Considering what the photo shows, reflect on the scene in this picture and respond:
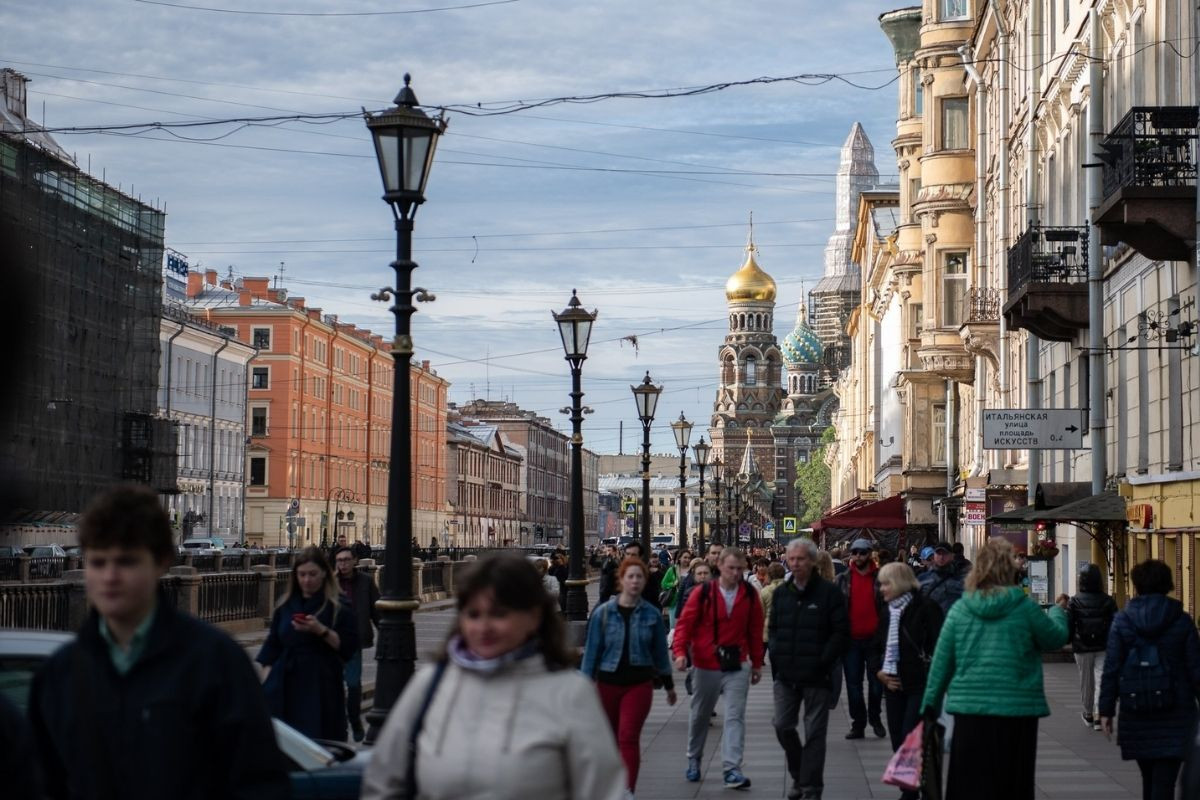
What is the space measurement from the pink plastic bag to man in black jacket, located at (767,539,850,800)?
292 cm

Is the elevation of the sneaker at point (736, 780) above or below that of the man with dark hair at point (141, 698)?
below

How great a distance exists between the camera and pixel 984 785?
9578 millimetres

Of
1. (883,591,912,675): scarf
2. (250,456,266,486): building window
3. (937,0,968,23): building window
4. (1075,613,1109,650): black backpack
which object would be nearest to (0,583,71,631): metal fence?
(1075,613,1109,650): black backpack

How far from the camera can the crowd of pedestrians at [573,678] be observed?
479 cm

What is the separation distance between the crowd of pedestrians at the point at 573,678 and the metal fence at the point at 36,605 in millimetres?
8680

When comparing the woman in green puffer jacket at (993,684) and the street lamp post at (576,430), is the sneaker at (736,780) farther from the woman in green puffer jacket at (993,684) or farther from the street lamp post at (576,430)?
the street lamp post at (576,430)

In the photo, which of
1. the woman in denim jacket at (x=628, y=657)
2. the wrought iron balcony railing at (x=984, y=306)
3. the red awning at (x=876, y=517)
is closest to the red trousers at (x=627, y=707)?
the woman in denim jacket at (x=628, y=657)

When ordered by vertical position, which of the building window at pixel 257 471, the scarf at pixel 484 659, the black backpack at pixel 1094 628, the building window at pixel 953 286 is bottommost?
the black backpack at pixel 1094 628

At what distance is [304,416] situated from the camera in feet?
346

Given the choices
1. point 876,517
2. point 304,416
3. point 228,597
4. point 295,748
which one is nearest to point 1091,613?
point 295,748

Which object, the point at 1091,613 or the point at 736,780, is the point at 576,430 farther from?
the point at 736,780

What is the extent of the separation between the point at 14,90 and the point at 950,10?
34496mm

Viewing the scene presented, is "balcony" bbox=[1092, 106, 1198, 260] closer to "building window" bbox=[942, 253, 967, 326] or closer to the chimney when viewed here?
"building window" bbox=[942, 253, 967, 326]

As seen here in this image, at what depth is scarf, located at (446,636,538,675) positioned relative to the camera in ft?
15.8
